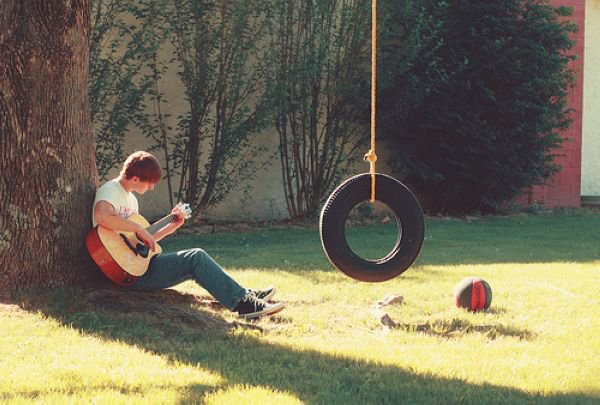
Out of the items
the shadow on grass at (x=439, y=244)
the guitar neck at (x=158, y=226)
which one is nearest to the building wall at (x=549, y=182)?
the shadow on grass at (x=439, y=244)

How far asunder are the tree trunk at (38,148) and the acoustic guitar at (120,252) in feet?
0.68

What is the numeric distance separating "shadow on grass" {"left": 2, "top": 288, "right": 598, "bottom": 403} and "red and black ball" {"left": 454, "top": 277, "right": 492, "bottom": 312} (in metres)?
1.32

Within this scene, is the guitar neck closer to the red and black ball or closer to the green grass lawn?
the green grass lawn

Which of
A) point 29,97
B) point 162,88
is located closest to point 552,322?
point 29,97

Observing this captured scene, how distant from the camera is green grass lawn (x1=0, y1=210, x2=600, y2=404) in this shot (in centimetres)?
350

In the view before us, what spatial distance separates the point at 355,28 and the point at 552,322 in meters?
7.01

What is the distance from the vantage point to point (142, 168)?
4.98 meters

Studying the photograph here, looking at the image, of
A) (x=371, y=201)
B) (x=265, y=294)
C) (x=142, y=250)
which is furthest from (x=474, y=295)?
(x=142, y=250)

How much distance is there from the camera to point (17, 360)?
3.92 meters

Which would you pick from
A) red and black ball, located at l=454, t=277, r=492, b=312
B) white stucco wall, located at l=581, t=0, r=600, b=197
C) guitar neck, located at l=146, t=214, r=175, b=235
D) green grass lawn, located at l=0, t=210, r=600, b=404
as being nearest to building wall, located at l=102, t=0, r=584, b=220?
white stucco wall, located at l=581, t=0, r=600, b=197

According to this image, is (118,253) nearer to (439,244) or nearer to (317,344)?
(317,344)

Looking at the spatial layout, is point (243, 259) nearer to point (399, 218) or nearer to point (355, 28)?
point (399, 218)

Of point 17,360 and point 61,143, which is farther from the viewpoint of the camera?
point 61,143

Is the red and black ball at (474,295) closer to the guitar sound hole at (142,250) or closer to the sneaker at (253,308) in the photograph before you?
the sneaker at (253,308)
